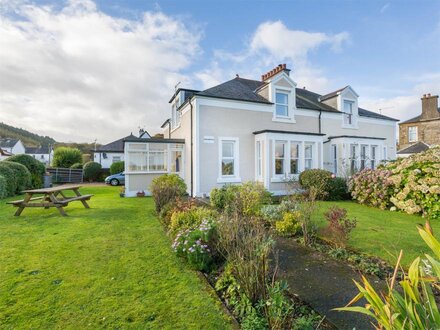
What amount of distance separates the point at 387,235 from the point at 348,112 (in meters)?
13.3

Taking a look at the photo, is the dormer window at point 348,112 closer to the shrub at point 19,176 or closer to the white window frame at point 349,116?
the white window frame at point 349,116

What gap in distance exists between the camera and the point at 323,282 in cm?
330

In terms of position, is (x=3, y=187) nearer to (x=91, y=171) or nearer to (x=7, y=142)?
(x=91, y=171)

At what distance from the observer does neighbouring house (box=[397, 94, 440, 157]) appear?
2790 cm

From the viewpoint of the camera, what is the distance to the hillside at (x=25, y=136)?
66375 mm

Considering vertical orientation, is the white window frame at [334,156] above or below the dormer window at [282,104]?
below

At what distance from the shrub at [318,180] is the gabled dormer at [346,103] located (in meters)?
6.58

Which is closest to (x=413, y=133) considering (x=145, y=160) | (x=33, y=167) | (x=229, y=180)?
(x=229, y=180)

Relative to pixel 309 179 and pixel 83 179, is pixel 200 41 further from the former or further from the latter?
pixel 83 179

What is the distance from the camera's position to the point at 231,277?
10.4 feet

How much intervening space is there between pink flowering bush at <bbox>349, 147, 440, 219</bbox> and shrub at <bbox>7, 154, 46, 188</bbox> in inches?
797

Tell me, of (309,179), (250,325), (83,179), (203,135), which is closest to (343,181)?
(309,179)

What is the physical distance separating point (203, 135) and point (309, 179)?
5.91 metres

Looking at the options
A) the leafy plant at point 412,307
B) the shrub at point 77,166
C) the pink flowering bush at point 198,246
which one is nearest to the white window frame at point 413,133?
the pink flowering bush at point 198,246
